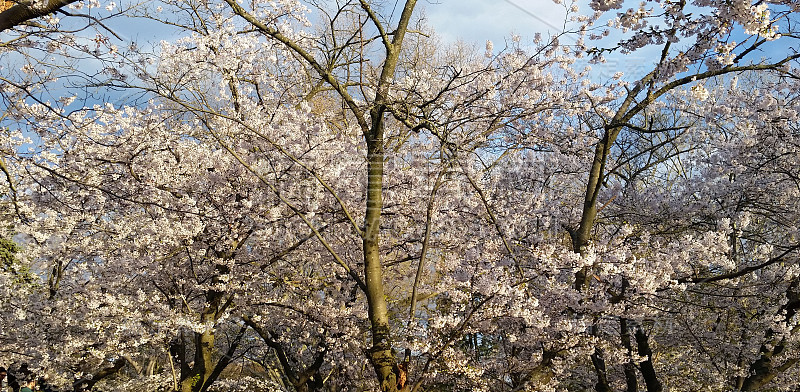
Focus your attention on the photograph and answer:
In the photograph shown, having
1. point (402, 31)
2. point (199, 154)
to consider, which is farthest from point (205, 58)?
→ point (402, 31)

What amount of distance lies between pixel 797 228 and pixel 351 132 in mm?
6921

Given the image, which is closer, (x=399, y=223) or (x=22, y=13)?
(x=22, y=13)

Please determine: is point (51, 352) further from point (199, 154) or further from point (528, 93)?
point (528, 93)

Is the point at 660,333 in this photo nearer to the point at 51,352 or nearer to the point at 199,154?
the point at 199,154

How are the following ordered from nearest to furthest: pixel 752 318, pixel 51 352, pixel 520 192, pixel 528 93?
pixel 528 93 < pixel 752 318 < pixel 520 192 < pixel 51 352

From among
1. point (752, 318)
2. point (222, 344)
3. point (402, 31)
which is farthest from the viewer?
point (222, 344)

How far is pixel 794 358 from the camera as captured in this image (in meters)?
8.10

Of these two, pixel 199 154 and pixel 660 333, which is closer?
pixel 199 154

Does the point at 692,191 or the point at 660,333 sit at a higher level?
the point at 692,191

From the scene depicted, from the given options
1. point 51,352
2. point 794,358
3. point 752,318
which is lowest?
point 794,358

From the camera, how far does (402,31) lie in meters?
6.50

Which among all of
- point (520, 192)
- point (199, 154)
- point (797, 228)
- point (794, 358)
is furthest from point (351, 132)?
point (794, 358)

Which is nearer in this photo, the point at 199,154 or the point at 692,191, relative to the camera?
the point at 199,154

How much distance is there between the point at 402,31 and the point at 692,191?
592 centimetres
